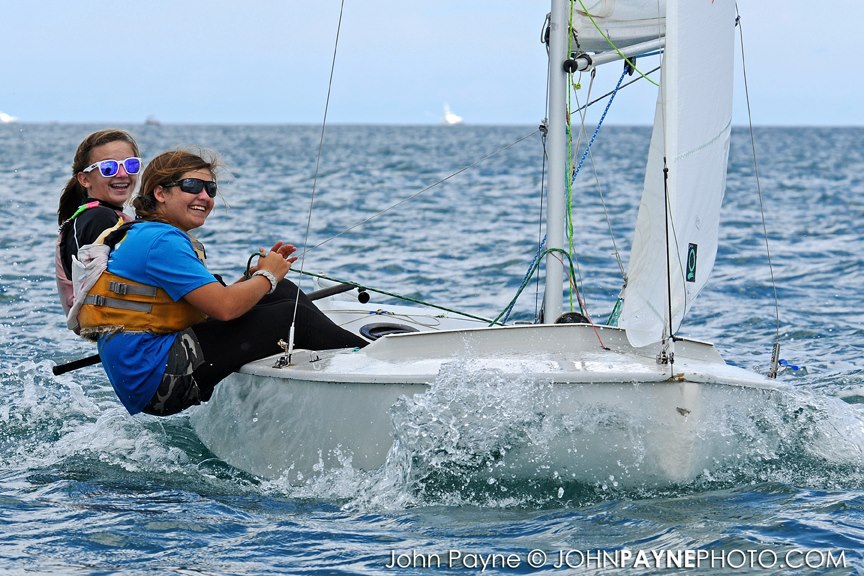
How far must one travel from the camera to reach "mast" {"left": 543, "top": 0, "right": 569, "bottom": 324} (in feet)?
16.6

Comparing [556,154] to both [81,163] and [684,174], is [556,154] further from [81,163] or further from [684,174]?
[81,163]

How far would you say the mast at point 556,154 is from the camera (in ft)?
16.6

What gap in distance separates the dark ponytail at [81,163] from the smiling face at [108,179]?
23 millimetres

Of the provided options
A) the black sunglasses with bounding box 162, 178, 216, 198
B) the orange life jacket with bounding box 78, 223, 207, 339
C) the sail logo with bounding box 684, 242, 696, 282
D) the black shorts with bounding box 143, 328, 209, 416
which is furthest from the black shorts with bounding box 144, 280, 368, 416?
the sail logo with bounding box 684, 242, 696, 282

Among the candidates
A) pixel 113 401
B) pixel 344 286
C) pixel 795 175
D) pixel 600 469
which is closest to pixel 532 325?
pixel 600 469

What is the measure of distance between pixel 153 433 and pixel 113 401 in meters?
0.94

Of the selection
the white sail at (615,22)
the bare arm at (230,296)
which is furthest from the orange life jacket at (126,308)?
the white sail at (615,22)

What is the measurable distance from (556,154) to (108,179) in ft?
6.45

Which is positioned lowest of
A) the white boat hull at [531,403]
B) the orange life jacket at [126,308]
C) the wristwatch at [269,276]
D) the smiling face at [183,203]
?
the white boat hull at [531,403]

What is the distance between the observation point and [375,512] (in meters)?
4.16

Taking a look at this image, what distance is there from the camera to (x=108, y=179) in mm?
4961

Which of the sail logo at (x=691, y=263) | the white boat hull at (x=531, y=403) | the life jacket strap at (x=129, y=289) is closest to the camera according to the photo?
the white boat hull at (x=531, y=403)

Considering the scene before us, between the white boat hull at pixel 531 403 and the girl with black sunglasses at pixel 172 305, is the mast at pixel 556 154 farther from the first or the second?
the girl with black sunglasses at pixel 172 305

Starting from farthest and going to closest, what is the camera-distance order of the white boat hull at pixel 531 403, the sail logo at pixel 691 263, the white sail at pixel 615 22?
the white sail at pixel 615 22 → the sail logo at pixel 691 263 → the white boat hull at pixel 531 403
